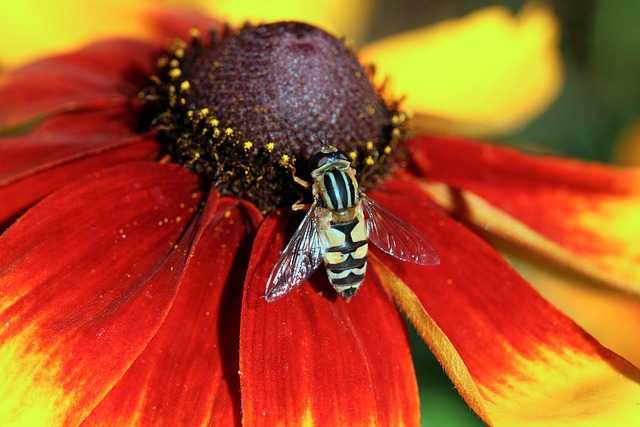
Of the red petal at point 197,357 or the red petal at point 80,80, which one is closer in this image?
the red petal at point 197,357

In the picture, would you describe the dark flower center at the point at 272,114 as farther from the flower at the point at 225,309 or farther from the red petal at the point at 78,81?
the red petal at the point at 78,81

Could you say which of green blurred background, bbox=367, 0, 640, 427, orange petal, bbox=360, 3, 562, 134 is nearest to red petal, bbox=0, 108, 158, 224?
orange petal, bbox=360, 3, 562, 134

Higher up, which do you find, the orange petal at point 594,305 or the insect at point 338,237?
the insect at point 338,237

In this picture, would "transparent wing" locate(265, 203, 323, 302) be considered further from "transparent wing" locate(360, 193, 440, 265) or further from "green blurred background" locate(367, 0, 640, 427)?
"green blurred background" locate(367, 0, 640, 427)

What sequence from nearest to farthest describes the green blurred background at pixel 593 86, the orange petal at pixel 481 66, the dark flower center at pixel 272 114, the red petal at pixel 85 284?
the red petal at pixel 85 284
the dark flower center at pixel 272 114
the orange petal at pixel 481 66
the green blurred background at pixel 593 86

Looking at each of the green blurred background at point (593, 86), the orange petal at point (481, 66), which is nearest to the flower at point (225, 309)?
the orange petal at point (481, 66)

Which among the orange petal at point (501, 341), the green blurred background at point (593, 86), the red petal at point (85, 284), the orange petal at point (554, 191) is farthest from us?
the green blurred background at point (593, 86)

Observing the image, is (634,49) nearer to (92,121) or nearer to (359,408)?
(92,121)

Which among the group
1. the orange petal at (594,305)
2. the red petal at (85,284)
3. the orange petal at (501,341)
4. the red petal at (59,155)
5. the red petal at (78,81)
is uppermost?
the red petal at (78,81)
